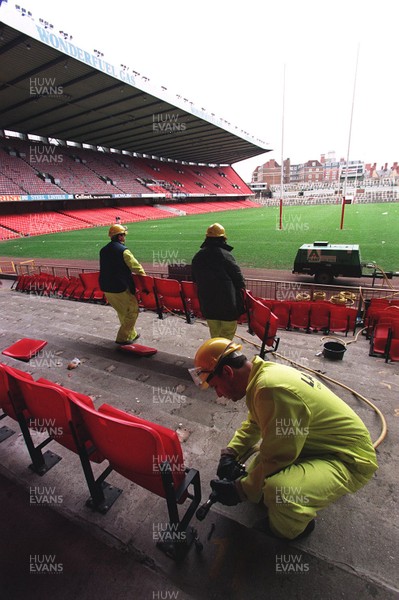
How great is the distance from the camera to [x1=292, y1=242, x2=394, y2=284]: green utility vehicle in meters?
11.7

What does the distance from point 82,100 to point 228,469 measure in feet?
107

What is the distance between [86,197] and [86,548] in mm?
42445

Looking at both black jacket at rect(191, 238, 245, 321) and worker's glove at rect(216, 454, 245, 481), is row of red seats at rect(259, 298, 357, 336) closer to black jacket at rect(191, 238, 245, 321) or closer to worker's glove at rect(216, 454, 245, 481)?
black jacket at rect(191, 238, 245, 321)

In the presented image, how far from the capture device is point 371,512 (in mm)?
2068

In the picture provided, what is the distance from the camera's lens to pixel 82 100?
26359 mm

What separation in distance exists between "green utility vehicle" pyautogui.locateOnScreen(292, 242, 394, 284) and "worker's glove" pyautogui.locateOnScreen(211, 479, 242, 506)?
1149cm

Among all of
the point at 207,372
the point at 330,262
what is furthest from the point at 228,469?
the point at 330,262

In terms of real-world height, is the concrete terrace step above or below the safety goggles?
below

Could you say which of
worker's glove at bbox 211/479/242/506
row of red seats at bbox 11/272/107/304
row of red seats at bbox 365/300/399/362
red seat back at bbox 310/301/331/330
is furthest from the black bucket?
row of red seats at bbox 11/272/107/304

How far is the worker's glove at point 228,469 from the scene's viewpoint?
211 centimetres

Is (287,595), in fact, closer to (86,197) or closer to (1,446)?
(1,446)

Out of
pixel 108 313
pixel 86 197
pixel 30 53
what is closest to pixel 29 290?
pixel 108 313

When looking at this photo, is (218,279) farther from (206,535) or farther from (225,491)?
(206,535)

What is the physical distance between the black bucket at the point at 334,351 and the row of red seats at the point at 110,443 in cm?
287
